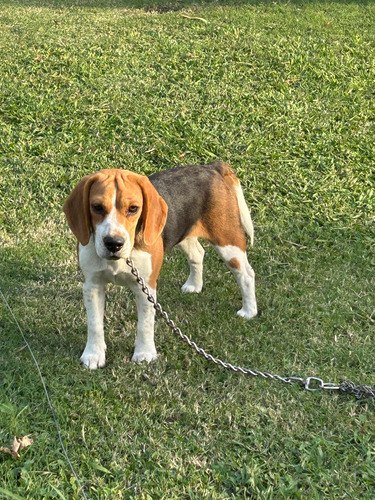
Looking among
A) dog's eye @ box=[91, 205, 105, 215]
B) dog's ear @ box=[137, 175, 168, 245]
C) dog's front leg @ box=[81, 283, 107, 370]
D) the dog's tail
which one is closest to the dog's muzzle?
dog's eye @ box=[91, 205, 105, 215]

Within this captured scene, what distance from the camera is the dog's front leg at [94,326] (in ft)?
15.3

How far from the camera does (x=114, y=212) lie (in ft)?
13.5

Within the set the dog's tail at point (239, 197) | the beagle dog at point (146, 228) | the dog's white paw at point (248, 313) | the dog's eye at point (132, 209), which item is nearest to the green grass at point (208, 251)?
the dog's white paw at point (248, 313)

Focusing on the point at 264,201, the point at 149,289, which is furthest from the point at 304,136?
the point at 149,289

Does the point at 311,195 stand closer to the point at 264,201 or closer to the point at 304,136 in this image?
the point at 264,201

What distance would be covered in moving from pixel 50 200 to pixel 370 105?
4.94 metres

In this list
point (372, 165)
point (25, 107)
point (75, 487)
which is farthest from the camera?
point (25, 107)

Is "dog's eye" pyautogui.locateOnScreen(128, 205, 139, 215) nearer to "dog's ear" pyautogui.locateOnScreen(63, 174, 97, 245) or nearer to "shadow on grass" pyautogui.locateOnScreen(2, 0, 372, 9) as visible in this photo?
"dog's ear" pyautogui.locateOnScreen(63, 174, 97, 245)

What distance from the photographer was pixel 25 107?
8969mm

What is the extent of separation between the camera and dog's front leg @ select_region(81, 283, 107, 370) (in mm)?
4668

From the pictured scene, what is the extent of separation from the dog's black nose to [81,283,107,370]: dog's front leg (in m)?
0.66

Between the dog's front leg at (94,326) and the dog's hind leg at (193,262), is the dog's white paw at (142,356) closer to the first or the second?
the dog's front leg at (94,326)

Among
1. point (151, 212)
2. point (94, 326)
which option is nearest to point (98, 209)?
point (151, 212)

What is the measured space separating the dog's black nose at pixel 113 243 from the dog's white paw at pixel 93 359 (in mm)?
1117
